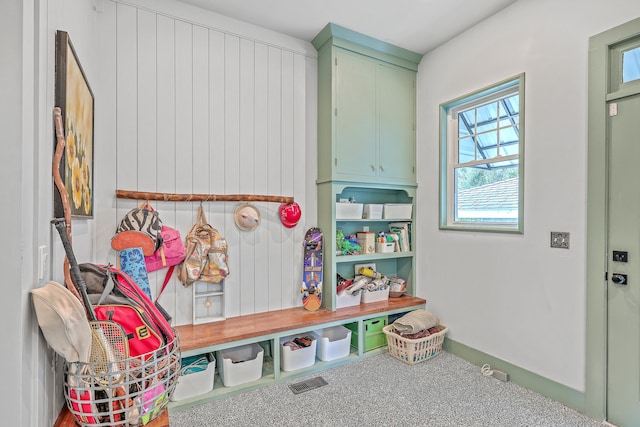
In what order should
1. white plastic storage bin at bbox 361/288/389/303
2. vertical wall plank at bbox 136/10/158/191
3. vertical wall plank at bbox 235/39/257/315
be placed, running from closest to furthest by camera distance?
vertical wall plank at bbox 136/10/158/191 → vertical wall plank at bbox 235/39/257/315 → white plastic storage bin at bbox 361/288/389/303

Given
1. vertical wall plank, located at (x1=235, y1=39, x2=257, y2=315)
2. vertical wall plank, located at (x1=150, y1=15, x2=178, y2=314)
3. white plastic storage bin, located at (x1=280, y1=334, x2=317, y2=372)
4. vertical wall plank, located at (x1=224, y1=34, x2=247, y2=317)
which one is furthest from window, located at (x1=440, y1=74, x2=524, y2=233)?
vertical wall plank, located at (x1=150, y1=15, x2=178, y2=314)

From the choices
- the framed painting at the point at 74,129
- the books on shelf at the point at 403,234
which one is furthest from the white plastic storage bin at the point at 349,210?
the framed painting at the point at 74,129

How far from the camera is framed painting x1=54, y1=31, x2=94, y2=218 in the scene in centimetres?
114

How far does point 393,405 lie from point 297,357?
77 cm

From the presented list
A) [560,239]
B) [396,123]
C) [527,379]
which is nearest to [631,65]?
[560,239]

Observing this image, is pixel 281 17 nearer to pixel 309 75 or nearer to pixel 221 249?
pixel 309 75

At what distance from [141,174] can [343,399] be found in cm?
211

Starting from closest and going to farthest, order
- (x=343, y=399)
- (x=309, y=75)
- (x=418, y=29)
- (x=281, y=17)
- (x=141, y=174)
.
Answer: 1. (x=343, y=399)
2. (x=141, y=174)
3. (x=281, y=17)
4. (x=418, y=29)
5. (x=309, y=75)

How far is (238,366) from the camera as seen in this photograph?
88.4 inches

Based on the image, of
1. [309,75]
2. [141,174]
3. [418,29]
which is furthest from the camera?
[309,75]

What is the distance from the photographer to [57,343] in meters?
0.90

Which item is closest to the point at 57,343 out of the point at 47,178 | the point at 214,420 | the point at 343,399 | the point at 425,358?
the point at 47,178

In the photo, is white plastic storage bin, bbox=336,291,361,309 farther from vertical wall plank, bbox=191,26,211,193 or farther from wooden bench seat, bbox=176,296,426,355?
vertical wall plank, bbox=191,26,211,193

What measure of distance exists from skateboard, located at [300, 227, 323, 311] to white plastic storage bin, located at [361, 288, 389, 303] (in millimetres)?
458
